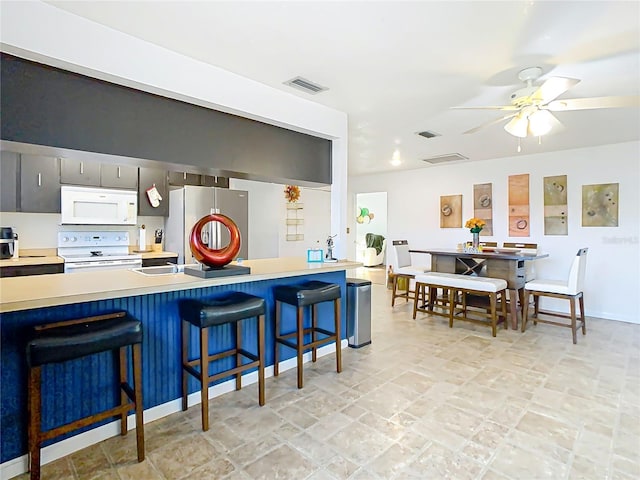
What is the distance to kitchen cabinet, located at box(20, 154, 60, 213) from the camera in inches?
146

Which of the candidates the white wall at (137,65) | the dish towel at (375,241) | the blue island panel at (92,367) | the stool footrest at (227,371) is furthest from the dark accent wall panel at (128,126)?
the dish towel at (375,241)

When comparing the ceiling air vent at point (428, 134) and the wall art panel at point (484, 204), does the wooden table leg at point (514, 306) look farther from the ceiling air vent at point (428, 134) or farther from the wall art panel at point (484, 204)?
the ceiling air vent at point (428, 134)

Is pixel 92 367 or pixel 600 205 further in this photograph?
pixel 600 205

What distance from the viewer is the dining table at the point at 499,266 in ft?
14.1

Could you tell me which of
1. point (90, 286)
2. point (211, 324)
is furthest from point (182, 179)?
point (211, 324)

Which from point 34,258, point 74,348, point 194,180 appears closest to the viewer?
point 74,348

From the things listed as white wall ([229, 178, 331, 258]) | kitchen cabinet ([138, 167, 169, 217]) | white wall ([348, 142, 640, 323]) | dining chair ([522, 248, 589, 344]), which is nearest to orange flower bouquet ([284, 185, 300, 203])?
white wall ([229, 178, 331, 258])

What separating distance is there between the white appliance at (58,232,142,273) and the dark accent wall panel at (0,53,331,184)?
2186 millimetres

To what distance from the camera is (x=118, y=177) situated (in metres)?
4.30

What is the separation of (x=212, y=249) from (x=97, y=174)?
2.67 metres

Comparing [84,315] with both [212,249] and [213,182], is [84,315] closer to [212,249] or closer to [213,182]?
[212,249]

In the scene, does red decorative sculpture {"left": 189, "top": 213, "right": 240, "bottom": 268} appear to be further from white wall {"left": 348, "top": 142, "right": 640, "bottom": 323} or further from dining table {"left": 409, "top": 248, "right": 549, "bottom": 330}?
white wall {"left": 348, "top": 142, "right": 640, "bottom": 323}

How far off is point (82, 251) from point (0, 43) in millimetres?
2917

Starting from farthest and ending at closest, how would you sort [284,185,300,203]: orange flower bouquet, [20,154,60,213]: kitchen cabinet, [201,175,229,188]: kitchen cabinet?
[284,185,300,203]: orange flower bouquet < [201,175,229,188]: kitchen cabinet < [20,154,60,213]: kitchen cabinet
